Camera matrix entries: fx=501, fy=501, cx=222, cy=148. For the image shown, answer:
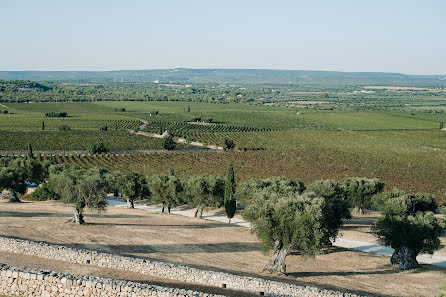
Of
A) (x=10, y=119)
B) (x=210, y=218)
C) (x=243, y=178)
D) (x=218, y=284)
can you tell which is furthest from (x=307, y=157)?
(x=10, y=119)

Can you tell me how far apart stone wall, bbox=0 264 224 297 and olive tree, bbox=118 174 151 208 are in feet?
138

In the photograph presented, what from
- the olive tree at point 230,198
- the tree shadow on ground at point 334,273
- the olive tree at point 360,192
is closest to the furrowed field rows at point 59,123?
the olive tree at point 360,192

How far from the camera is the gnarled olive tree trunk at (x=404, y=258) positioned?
40.8m

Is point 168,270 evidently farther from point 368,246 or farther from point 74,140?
point 74,140

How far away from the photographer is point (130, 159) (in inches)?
4336

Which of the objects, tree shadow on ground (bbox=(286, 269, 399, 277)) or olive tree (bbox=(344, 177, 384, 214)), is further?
olive tree (bbox=(344, 177, 384, 214))

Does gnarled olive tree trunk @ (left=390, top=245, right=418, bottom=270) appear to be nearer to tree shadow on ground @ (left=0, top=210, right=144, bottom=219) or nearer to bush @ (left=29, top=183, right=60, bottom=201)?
tree shadow on ground @ (left=0, top=210, right=144, bottom=219)

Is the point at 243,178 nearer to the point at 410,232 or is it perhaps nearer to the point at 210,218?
the point at 210,218

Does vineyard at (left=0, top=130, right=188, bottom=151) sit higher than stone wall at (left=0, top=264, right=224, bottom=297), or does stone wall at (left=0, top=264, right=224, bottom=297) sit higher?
stone wall at (left=0, top=264, right=224, bottom=297)

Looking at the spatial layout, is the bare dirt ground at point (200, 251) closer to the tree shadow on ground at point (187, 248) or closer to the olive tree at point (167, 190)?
the tree shadow on ground at point (187, 248)

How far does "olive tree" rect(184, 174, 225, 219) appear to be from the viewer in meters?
58.9

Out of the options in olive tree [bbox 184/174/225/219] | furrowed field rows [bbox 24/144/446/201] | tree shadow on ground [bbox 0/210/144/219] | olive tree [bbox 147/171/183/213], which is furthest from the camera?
furrowed field rows [bbox 24/144/446/201]

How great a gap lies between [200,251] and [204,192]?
19402 mm

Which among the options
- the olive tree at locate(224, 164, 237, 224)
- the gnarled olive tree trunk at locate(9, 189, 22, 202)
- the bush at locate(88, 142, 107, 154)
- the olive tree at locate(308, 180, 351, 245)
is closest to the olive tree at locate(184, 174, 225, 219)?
the olive tree at locate(224, 164, 237, 224)
